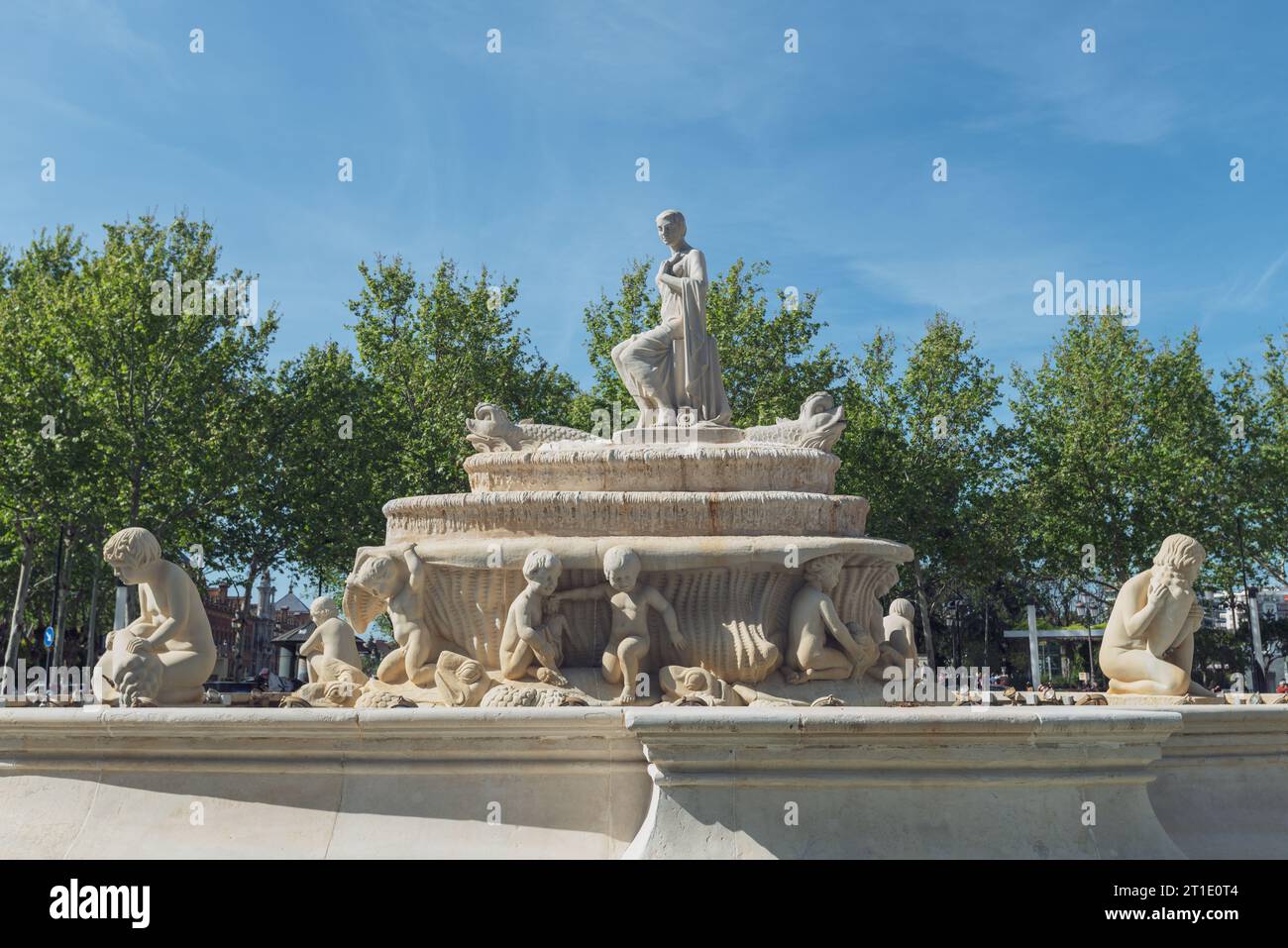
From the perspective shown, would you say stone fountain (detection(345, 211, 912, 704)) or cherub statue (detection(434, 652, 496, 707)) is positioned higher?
stone fountain (detection(345, 211, 912, 704))

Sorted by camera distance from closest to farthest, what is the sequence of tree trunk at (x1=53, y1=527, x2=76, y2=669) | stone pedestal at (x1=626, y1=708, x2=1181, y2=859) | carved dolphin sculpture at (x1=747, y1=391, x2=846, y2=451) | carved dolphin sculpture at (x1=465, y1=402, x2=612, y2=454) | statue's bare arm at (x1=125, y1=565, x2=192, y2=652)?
stone pedestal at (x1=626, y1=708, x2=1181, y2=859) < statue's bare arm at (x1=125, y1=565, x2=192, y2=652) < carved dolphin sculpture at (x1=465, y1=402, x2=612, y2=454) < carved dolphin sculpture at (x1=747, y1=391, x2=846, y2=451) < tree trunk at (x1=53, y1=527, x2=76, y2=669)

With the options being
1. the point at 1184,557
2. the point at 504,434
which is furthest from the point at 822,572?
the point at 504,434

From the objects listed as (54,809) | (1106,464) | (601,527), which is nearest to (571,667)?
(601,527)

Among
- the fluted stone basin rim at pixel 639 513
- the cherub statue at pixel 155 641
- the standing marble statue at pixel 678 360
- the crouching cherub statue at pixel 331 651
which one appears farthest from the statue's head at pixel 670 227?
the cherub statue at pixel 155 641

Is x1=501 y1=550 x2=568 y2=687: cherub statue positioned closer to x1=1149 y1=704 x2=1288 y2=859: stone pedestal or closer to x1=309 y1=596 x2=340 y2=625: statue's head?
x1=309 y1=596 x2=340 y2=625: statue's head

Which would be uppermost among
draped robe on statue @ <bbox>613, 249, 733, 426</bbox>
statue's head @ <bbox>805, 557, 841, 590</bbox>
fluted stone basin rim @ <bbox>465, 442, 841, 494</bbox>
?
draped robe on statue @ <bbox>613, 249, 733, 426</bbox>

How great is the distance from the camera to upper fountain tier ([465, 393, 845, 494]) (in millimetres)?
8367

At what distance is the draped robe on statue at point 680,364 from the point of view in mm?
10656

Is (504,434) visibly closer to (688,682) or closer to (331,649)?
(331,649)

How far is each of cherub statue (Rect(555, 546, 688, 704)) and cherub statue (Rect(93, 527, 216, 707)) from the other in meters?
2.56

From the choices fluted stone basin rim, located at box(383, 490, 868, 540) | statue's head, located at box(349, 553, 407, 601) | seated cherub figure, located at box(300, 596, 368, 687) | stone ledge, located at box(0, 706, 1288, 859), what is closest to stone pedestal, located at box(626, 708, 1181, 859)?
stone ledge, located at box(0, 706, 1288, 859)

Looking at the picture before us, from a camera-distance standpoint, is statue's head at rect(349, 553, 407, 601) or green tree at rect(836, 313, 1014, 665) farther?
green tree at rect(836, 313, 1014, 665)
